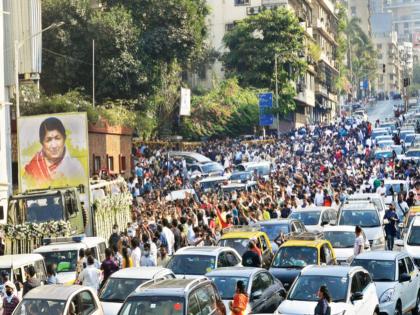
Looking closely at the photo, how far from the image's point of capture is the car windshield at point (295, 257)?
20.7 m

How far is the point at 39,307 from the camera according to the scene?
1454 centimetres

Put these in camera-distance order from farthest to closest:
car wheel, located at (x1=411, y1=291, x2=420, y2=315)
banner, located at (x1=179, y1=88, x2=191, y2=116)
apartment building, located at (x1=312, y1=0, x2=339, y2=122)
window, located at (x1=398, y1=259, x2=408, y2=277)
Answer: apartment building, located at (x1=312, y1=0, x2=339, y2=122), banner, located at (x1=179, y1=88, x2=191, y2=116), car wheel, located at (x1=411, y1=291, x2=420, y2=315), window, located at (x1=398, y1=259, x2=408, y2=277)

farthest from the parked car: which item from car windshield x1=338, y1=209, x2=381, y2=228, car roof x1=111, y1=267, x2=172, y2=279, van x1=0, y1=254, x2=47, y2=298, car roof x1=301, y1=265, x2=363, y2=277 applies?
car windshield x1=338, y1=209, x2=381, y2=228

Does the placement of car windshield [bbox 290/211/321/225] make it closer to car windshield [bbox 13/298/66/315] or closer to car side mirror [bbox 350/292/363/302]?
car side mirror [bbox 350/292/363/302]

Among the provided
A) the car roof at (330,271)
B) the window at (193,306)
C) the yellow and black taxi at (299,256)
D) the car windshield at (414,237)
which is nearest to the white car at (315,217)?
the car windshield at (414,237)

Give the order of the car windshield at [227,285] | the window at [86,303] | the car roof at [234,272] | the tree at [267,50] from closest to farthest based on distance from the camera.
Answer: the window at [86,303], the car windshield at [227,285], the car roof at [234,272], the tree at [267,50]

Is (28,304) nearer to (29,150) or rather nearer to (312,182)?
(29,150)

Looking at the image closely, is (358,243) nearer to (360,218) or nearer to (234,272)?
(360,218)

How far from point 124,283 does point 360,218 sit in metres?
12.2

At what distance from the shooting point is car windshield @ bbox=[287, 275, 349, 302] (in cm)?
1658

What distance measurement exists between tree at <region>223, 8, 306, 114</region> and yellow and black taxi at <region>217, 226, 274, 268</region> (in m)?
54.3

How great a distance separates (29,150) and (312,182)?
16091mm

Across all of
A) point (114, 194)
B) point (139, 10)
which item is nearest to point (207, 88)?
point (139, 10)

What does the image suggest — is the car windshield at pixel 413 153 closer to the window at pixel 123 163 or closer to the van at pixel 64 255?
the window at pixel 123 163
